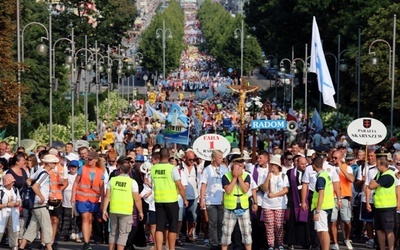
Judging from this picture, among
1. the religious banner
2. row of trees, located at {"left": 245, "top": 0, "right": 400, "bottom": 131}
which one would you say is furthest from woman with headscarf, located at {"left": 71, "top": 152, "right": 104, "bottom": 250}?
row of trees, located at {"left": 245, "top": 0, "right": 400, "bottom": 131}

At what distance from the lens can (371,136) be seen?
2192 cm

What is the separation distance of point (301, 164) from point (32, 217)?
14.4 feet

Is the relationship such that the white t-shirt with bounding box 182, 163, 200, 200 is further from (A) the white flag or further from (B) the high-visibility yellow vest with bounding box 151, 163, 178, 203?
(A) the white flag

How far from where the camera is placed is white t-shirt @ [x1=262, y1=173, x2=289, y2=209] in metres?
19.3

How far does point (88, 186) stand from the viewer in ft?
63.8

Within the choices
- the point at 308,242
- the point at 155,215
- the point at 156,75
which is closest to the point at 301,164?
the point at 308,242

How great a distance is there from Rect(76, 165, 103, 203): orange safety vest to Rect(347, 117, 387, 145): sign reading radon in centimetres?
497

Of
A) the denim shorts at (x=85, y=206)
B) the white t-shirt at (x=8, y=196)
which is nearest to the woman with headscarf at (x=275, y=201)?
the denim shorts at (x=85, y=206)

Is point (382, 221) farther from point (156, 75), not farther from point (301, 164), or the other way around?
point (156, 75)

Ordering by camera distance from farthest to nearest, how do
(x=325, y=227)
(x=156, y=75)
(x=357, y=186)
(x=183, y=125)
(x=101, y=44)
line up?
(x=156, y=75), (x=101, y=44), (x=183, y=125), (x=357, y=186), (x=325, y=227)

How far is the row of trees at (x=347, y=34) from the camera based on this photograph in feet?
181

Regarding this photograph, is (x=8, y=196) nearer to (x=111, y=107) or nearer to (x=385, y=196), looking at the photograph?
(x=385, y=196)

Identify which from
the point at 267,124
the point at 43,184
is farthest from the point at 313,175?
the point at 267,124

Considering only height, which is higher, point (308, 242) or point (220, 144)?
point (220, 144)
